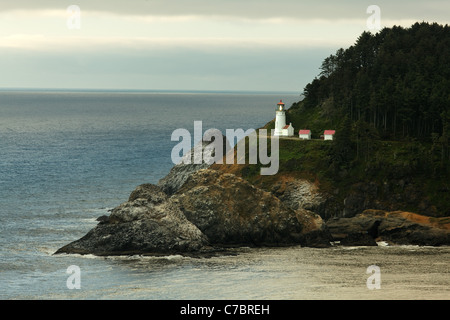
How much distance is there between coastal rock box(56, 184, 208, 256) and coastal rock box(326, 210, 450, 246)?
56.3 ft

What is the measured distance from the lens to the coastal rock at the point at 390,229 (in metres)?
87.3

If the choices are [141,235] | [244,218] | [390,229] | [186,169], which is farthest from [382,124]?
[141,235]

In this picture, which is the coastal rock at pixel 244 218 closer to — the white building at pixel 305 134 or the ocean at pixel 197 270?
the ocean at pixel 197 270

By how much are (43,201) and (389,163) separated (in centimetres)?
4930

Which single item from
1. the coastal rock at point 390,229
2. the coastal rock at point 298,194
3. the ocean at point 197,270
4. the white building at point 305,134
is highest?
the white building at point 305,134

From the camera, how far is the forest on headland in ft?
327

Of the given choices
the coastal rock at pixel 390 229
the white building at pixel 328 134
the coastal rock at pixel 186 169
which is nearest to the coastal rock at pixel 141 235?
the coastal rock at pixel 390 229

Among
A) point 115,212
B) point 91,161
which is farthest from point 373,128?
point 91,161

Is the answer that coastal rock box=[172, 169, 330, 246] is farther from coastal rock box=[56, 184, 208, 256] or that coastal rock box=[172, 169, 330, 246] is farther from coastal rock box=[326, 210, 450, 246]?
coastal rock box=[326, 210, 450, 246]

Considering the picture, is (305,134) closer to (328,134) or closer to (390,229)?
(328,134)

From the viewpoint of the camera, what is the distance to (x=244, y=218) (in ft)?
283

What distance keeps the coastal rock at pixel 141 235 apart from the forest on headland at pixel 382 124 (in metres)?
23.5

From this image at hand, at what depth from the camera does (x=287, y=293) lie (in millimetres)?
67625
